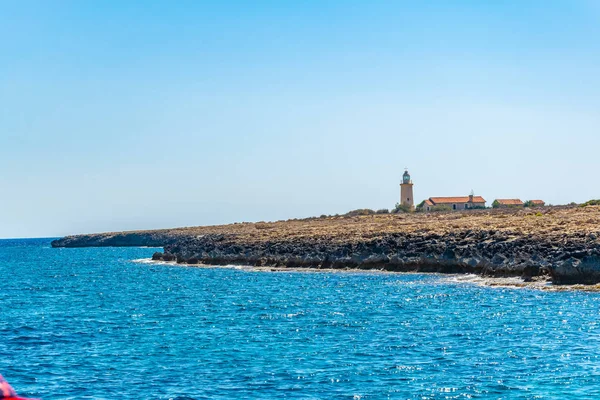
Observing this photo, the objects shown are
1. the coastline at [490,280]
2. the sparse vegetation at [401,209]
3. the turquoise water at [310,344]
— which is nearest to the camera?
the turquoise water at [310,344]

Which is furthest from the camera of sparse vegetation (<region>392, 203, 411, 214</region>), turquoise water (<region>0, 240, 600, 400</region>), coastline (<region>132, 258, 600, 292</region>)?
sparse vegetation (<region>392, 203, 411, 214</region>)

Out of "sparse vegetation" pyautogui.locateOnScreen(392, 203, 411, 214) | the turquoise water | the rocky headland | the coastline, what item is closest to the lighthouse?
"sparse vegetation" pyautogui.locateOnScreen(392, 203, 411, 214)

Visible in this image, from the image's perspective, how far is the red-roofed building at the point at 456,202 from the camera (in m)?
164

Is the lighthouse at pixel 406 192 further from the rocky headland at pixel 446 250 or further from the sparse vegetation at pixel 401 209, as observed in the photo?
the rocky headland at pixel 446 250

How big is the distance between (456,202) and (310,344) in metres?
143

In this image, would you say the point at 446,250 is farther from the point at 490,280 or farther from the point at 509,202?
the point at 509,202

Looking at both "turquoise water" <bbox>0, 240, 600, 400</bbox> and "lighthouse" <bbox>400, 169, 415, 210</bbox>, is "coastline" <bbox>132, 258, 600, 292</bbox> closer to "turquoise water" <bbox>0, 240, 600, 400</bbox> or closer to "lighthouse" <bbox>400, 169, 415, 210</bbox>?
"turquoise water" <bbox>0, 240, 600, 400</bbox>

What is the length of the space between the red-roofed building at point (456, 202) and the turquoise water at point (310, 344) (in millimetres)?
114574

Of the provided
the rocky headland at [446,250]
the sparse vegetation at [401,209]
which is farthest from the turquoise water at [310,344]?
the sparse vegetation at [401,209]

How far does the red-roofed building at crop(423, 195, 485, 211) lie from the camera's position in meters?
164

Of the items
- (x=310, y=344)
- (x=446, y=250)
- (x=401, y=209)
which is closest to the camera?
(x=310, y=344)

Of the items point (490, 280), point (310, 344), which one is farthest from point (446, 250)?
point (310, 344)

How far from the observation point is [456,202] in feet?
547

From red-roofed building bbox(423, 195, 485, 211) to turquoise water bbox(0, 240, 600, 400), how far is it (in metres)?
115
